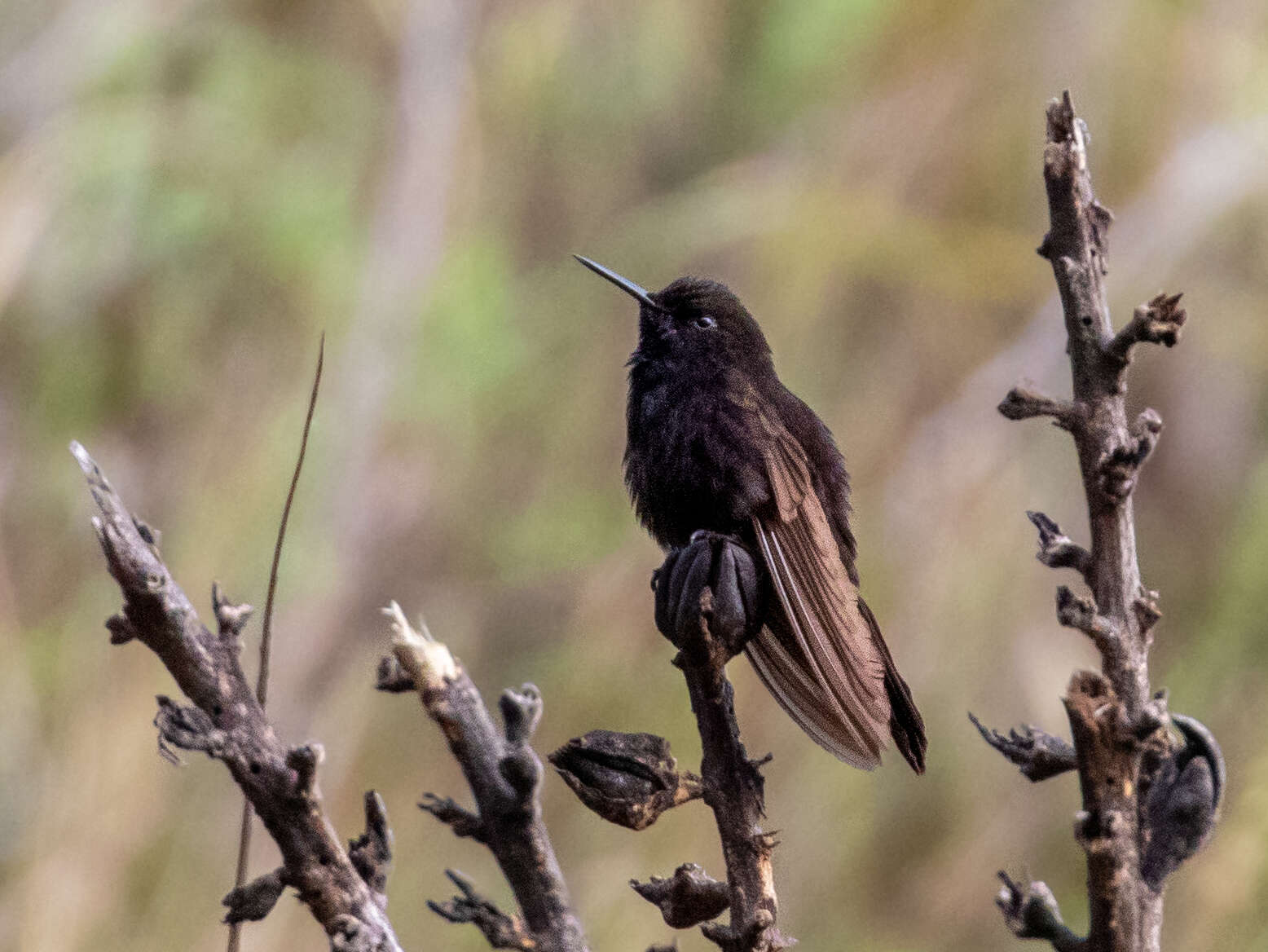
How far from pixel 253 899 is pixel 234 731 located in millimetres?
149

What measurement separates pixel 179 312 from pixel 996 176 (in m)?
2.41

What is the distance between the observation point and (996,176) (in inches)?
164

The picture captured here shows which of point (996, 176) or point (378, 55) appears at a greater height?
point (378, 55)

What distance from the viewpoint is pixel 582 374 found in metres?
4.29

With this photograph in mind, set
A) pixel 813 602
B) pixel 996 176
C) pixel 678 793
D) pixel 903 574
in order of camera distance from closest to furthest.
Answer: pixel 678 793
pixel 813 602
pixel 903 574
pixel 996 176

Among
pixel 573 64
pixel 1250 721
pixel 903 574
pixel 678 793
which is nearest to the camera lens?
pixel 678 793

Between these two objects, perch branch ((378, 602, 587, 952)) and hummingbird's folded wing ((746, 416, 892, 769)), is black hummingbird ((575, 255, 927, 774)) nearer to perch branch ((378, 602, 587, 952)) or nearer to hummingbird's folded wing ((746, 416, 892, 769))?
hummingbird's folded wing ((746, 416, 892, 769))

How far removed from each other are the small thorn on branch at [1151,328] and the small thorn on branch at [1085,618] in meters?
0.21

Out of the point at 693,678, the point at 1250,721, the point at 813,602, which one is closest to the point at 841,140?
the point at 1250,721

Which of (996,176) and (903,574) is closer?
(903,574)

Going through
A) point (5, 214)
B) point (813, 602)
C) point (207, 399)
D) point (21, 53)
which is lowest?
point (813, 602)

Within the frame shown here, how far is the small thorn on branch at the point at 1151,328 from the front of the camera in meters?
1.08

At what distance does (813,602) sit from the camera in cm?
169

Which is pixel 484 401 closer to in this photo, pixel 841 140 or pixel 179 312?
pixel 179 312
